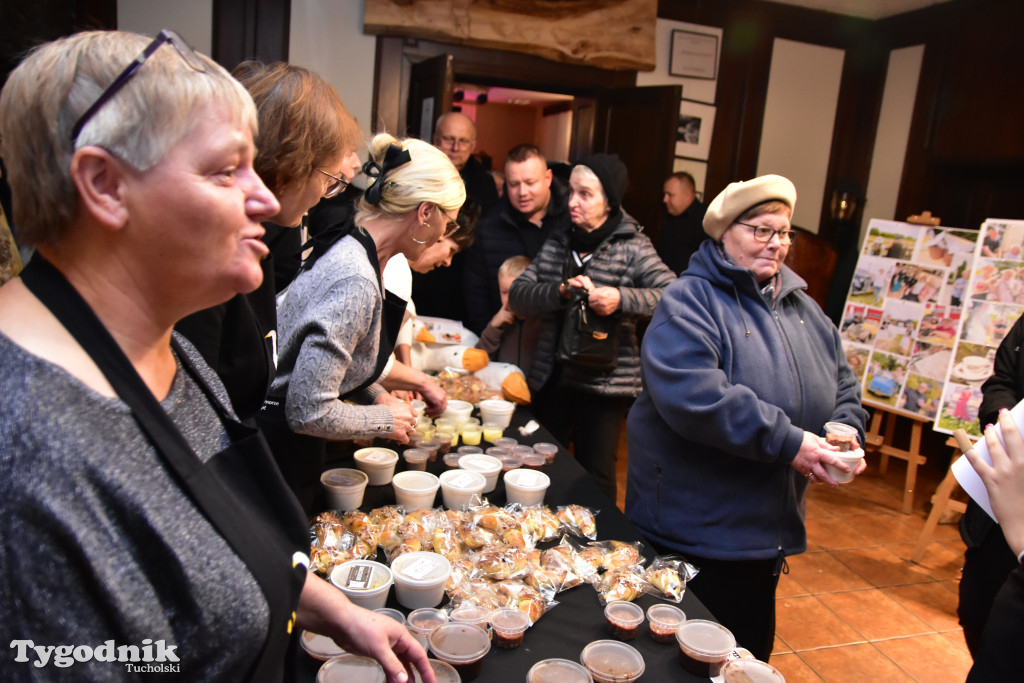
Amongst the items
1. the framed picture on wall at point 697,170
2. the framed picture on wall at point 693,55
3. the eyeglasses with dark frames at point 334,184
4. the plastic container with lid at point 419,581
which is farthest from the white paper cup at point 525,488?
the framed picture on wall at point 693,55

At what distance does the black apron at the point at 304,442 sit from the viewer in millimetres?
1602

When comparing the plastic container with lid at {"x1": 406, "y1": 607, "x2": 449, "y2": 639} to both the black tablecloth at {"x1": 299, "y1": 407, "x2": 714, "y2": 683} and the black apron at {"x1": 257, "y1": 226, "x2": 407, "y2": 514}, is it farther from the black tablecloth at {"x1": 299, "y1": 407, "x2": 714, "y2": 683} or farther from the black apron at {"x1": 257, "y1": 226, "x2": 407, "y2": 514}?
the black apron at {"x1": 257, "y1": 226, "x2": 407, "y2": 514}

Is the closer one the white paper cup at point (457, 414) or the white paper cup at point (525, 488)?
the white paper cup at point (525, 488)

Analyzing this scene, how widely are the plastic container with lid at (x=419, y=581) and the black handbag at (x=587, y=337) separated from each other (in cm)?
151

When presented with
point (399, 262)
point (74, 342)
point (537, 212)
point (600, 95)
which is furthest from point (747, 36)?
point (74, 342)

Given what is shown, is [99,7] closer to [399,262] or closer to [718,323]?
[399,262]

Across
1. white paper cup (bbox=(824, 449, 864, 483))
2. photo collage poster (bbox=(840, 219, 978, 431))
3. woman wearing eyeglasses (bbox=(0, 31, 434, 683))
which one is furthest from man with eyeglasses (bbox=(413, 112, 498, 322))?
woman wearing eyeglasses (bbox=(0, 31, 434, 683))

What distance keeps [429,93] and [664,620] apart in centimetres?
417

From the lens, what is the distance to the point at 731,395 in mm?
1725

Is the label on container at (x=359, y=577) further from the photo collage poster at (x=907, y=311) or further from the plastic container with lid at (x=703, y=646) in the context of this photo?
the photo collage poster at (x=907, y=311)

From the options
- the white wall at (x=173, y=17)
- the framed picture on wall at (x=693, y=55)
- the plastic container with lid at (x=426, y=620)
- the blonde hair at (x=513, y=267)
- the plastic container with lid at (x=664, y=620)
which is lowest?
the plastic container with lid at (x=426, y=620)

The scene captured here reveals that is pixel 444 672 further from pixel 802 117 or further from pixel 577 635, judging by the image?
pixel 802 117

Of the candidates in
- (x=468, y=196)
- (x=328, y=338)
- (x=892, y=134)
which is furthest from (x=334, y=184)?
(x=892, y=134)

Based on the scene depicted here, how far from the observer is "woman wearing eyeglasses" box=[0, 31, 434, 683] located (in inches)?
23.5
